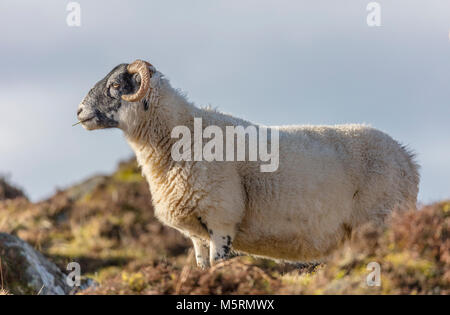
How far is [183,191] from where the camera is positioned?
10.4 metres

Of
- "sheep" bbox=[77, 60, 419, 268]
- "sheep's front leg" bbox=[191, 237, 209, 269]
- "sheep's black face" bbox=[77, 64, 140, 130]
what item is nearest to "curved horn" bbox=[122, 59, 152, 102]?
"sheep" bbox=[77, 60, 419, 268]

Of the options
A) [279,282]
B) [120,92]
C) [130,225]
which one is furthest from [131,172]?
[279,282]

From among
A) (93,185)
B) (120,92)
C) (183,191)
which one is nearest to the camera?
(183,191)

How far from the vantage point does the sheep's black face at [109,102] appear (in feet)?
36.7

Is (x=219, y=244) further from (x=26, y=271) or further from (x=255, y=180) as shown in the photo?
(x=26, y=271)

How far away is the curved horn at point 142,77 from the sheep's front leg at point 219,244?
8.20ft

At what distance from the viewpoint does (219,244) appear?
33.7 feet

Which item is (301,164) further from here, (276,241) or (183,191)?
(183,191)

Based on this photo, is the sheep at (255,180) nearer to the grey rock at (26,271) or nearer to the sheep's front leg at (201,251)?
the sheep's front leg at (201,251)

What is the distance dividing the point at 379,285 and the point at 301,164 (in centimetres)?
374

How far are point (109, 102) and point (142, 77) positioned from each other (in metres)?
0.74

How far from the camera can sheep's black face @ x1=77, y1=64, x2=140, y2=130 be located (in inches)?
440

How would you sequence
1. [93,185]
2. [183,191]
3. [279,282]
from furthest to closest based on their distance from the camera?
1. [93,185]
2. [183,191]
3. [279,282]

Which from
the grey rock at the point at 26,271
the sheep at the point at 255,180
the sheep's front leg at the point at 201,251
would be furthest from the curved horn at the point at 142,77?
the grey rock at the point at 26,271
